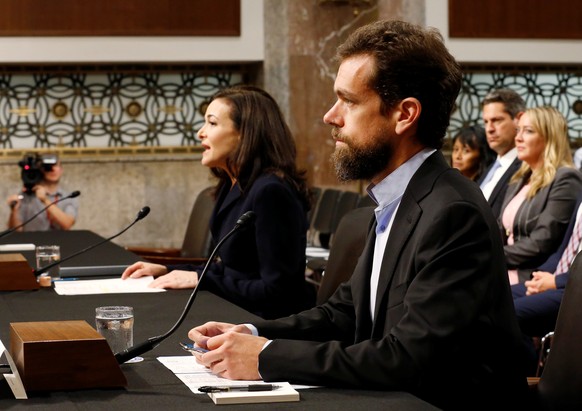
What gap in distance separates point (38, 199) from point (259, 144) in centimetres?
346

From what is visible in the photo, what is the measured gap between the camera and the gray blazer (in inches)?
207

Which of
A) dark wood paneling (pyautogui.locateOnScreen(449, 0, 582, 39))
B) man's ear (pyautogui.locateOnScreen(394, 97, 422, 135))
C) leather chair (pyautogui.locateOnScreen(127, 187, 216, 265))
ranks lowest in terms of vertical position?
leather chair (pyautogui.locateOnScreen(127, 187, 216, 265))

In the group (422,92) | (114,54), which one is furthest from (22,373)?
(114,54)

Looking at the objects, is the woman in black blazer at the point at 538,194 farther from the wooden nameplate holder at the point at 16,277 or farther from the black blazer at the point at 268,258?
the wooden nameplate holder at the point at 16,277

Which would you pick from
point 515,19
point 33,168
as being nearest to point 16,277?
point 33,168

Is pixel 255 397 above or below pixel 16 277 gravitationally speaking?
above

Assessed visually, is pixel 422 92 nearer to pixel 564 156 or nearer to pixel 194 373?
pixel 194 373

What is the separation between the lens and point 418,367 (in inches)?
81.7

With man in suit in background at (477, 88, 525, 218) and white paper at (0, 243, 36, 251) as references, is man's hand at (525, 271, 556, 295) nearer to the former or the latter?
man in suit in background at (477, 88, 525, 218)

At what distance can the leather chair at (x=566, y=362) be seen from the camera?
2455mm

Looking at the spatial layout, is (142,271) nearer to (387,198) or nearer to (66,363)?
(387,198)

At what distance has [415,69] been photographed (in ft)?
7.60

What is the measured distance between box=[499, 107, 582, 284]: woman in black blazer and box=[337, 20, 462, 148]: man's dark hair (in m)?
3.08

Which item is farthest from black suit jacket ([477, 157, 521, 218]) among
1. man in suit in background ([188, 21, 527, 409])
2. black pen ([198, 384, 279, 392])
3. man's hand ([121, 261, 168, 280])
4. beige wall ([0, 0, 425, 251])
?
black pen ([198, 384, 279, 392])
